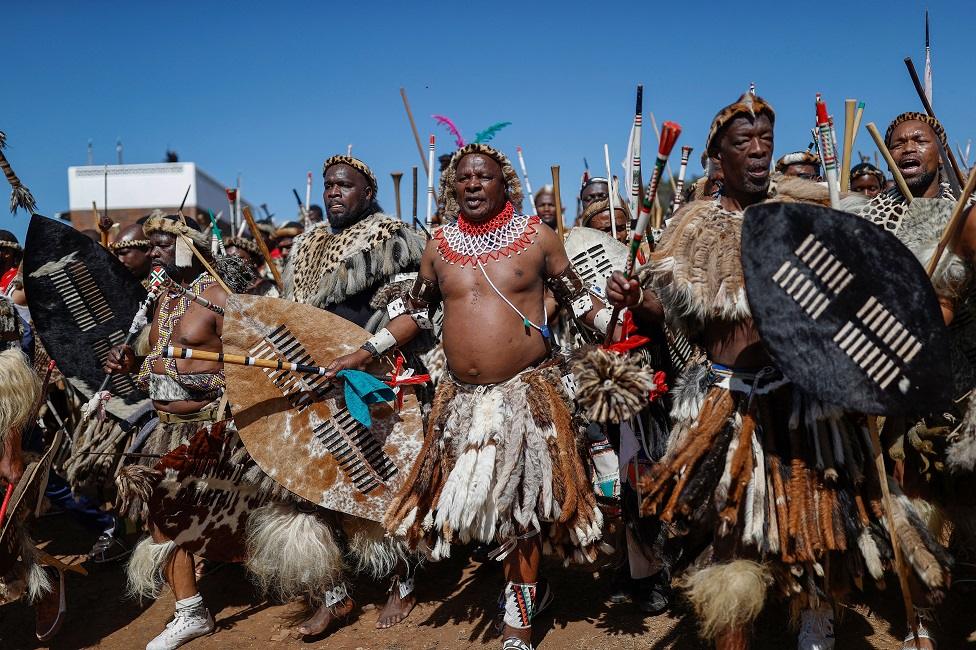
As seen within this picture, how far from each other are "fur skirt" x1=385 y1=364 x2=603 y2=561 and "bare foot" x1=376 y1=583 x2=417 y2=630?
2.99 feet

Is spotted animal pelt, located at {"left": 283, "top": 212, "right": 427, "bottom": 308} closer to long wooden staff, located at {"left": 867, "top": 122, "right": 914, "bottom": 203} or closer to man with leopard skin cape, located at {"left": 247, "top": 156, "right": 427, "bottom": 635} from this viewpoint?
man with leopard skin cape, located at {"left": 247, "top": 156, "right": 427, "bottom": 635}

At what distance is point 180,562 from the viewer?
4.16 m

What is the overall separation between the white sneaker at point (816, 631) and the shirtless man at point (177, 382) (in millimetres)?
3061

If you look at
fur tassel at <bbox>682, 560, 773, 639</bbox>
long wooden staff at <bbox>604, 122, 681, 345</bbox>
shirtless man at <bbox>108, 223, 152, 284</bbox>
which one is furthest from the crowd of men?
shirtless man at <bbox>108, 223, 152, 284</bbox>

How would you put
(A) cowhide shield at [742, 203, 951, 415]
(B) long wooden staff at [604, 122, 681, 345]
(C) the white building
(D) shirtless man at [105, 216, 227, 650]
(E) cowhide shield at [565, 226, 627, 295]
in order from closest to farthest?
(A) cowhide shield at [742, 203, 951, 415], (B) long wooden staff at [604, 122, 681, 345], (D) shirtless man at [105, 216, 227, 650], (E) cowhide shield at [565, 226, 627, 295], (C) the white building

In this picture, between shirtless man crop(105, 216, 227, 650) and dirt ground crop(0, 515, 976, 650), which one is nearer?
dirt ground crop(0, 515, 976, 650)

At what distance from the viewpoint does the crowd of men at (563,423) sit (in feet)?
9.29

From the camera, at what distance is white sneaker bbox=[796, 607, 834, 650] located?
10.6ft

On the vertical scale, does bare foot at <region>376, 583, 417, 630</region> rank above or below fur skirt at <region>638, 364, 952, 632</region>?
below

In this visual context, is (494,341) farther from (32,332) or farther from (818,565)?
(32,332)

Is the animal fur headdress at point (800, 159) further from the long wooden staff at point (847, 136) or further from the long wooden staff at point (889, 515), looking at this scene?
the long wooden staff at point (889, 515)

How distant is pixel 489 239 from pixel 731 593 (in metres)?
1.92

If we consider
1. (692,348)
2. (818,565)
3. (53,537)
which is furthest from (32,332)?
(818,565)

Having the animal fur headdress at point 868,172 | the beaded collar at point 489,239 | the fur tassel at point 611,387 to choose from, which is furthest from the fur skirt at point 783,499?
the animal fur headdress at point 868,172
